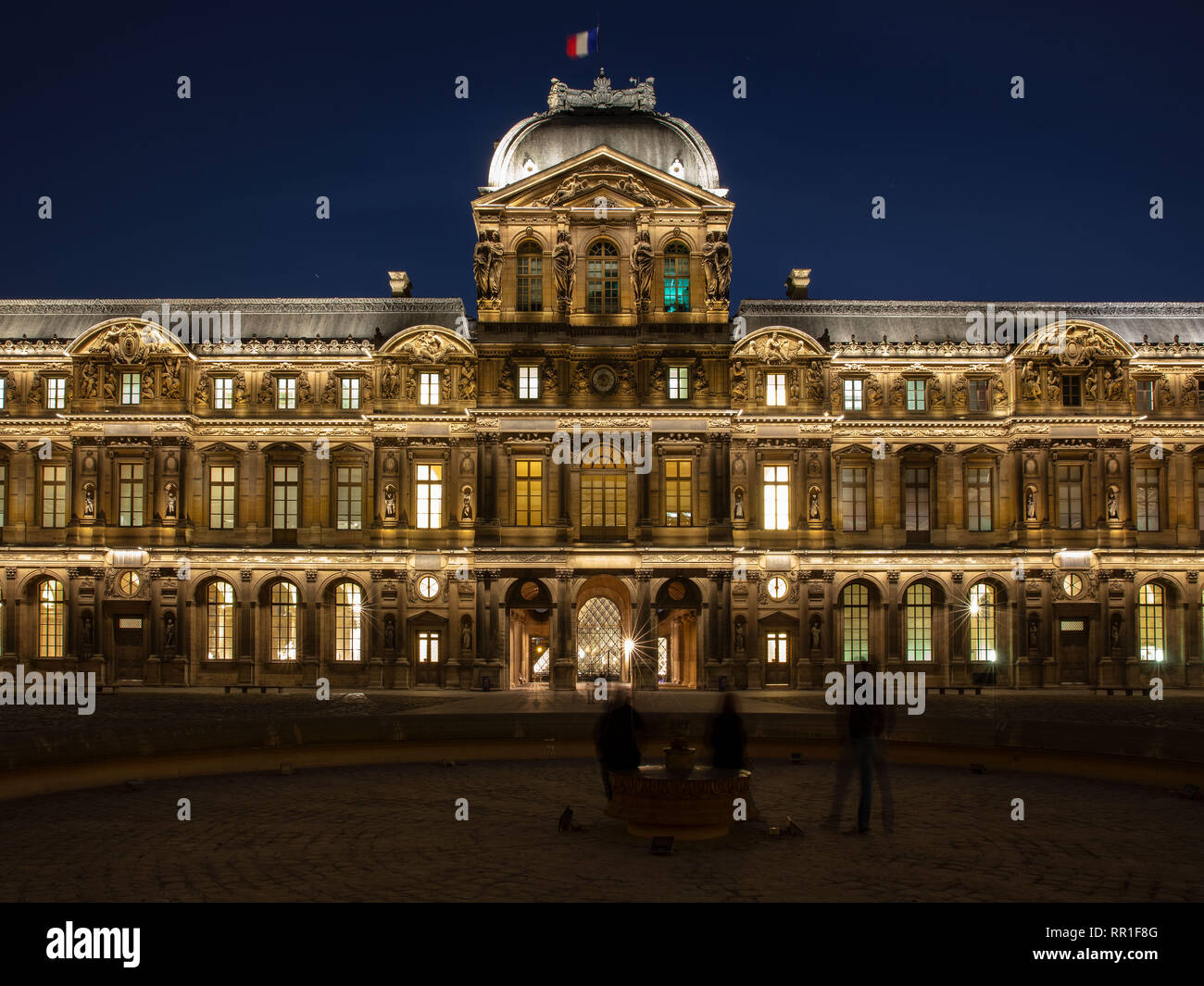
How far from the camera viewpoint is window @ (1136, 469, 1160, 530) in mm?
52406

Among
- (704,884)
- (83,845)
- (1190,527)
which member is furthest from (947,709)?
(83,845)

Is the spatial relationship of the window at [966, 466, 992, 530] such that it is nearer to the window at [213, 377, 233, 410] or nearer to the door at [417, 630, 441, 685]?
the door at [417, 630, 441, 685]

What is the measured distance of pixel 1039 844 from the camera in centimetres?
1664

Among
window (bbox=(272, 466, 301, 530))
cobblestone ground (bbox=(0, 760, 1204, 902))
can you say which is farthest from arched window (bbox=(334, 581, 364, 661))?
cobblestone ground (bbox=(0, 760, 1204, 902))

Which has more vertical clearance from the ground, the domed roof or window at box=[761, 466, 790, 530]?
the domed roof

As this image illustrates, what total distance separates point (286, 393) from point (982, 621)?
106ft

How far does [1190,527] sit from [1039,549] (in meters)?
7.42

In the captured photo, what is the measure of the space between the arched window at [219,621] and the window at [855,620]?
2676 centimetres

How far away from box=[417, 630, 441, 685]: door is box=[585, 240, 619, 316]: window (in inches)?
610

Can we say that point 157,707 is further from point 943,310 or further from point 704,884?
point 943,310

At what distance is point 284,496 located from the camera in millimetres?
52344

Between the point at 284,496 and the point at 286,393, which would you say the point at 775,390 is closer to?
the point at 286,393

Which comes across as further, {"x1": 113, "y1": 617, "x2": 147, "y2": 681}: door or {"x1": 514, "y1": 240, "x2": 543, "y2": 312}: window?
{"x1": 113, "y1": 617, "x2": 147, "y2": 681}: door

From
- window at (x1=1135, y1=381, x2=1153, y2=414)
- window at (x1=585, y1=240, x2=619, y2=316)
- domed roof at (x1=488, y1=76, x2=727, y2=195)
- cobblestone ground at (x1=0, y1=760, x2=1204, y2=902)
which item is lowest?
cobblestone ground at (x1=0, y1=760, x2=1204, y2=902)
